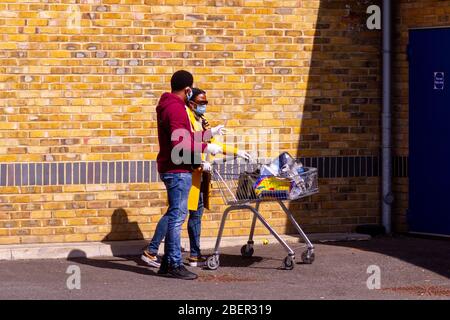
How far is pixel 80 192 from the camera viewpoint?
13.3 m

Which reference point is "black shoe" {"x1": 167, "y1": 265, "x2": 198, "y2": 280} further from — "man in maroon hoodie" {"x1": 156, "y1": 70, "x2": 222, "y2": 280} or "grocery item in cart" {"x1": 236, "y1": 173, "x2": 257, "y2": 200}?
"grocery item in cart" {"x1": 236, "y1": 173, "x2": 257, "y2": 200}

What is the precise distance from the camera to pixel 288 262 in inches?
475

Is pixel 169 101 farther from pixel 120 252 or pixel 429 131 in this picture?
pixel 429 131

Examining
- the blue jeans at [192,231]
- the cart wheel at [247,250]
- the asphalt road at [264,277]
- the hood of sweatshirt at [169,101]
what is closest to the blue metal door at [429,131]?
the asphalt road at [264,277]

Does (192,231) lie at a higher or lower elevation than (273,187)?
lower

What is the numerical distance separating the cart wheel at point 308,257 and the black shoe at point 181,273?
1420 mm

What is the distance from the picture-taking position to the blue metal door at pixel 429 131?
46.1 ft

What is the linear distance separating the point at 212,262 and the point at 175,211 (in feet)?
2.98

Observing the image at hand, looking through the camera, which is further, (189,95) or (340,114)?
(340,114)

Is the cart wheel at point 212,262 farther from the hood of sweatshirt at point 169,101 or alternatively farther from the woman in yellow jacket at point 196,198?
the hood of sweatshirt at point 169,101

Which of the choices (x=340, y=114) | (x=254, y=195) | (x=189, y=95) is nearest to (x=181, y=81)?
(x=189, y=95)

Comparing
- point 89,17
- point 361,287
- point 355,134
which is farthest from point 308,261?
point 89,17

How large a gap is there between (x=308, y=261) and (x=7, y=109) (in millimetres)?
3796

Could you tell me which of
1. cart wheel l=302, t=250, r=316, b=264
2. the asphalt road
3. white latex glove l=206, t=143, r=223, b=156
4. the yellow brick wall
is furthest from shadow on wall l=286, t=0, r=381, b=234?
white latex glove l=206, t=143, r=223, b=156
